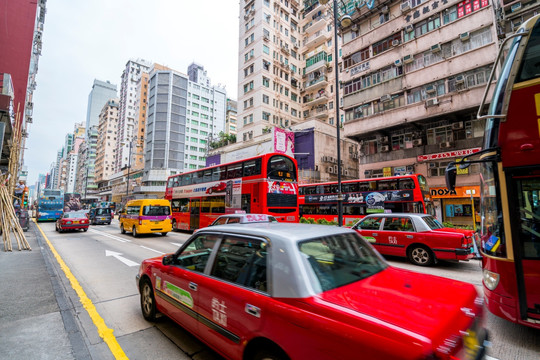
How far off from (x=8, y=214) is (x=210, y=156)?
3039cm

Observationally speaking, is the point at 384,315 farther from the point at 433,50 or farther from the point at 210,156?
the point at 210,156

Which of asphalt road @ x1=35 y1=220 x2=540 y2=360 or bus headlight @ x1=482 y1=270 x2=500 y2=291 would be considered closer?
asphalt road @ x1=35 y1=220 x2=540 y2=360

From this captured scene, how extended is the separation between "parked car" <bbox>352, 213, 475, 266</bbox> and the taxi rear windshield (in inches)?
427

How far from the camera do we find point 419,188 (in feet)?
43.8

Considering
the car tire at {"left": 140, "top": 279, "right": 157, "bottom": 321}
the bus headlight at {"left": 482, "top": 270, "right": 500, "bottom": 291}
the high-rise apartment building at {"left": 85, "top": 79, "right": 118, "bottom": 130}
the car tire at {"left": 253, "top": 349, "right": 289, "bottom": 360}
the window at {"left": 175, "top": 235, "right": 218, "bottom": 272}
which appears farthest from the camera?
the high-rise apartment building at {"left": 85, "top": 79, "right": 118, "bottom": 130}

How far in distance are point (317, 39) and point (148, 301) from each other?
145 feet

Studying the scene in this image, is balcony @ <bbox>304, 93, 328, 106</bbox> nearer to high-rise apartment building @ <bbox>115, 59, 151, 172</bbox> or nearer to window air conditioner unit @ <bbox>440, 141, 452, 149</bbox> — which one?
window air conditioner unit @ <bbox>440, 141, 452, 149</bbox>

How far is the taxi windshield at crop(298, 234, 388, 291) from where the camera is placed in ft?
7.12

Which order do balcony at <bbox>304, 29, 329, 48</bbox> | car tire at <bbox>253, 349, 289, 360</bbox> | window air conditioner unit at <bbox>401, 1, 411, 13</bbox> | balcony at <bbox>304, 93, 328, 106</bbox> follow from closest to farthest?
car tire at <bbox>253, 349, 289, 360</bbox>, window air conditioner unit at <bbox>401, 1, 411, 13</bbox>, balcony at <bbox>304, 93, 328, 106</bbox>, balcony at <bbox>304, 29, 329, 48</bbox>

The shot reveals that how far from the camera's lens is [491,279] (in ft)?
12.0

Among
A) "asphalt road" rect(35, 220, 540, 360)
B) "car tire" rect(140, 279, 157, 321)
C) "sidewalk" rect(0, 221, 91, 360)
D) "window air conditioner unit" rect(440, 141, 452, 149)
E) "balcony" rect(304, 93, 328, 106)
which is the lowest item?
"asphalt road" rect(35, 220, 540, 360)

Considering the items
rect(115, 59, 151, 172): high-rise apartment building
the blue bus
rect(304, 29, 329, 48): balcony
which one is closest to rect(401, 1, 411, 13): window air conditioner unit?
rect(304, 29, 329, 48): balcony

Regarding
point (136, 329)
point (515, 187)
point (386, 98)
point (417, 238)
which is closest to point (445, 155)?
point (386, 98)

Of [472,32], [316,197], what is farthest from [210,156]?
[472,32]
